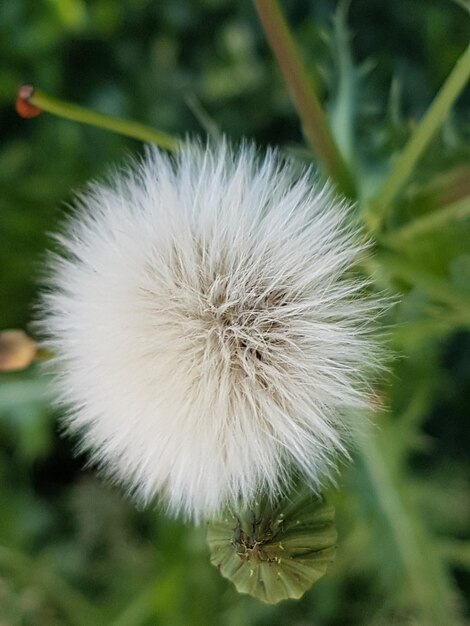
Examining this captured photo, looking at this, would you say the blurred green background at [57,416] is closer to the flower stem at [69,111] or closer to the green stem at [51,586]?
the green stem at [51,586]

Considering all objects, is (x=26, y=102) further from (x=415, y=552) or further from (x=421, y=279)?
(x=415, y=552)

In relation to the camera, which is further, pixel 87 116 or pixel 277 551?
pixel 87 116

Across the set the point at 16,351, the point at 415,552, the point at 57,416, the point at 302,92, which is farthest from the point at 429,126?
the point at 57,416

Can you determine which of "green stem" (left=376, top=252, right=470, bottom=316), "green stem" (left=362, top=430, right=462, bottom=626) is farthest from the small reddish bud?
"green stem" (left=362, top=430, right=462, bottom=626)

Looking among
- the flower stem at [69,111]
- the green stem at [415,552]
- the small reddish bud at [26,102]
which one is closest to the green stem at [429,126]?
the flower stem at [69,111]

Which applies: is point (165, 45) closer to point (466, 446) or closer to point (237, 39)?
point (237, 39)

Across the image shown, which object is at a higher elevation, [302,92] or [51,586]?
[302,92]

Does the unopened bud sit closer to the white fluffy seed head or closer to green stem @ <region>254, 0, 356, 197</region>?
the white fluffy seed head
